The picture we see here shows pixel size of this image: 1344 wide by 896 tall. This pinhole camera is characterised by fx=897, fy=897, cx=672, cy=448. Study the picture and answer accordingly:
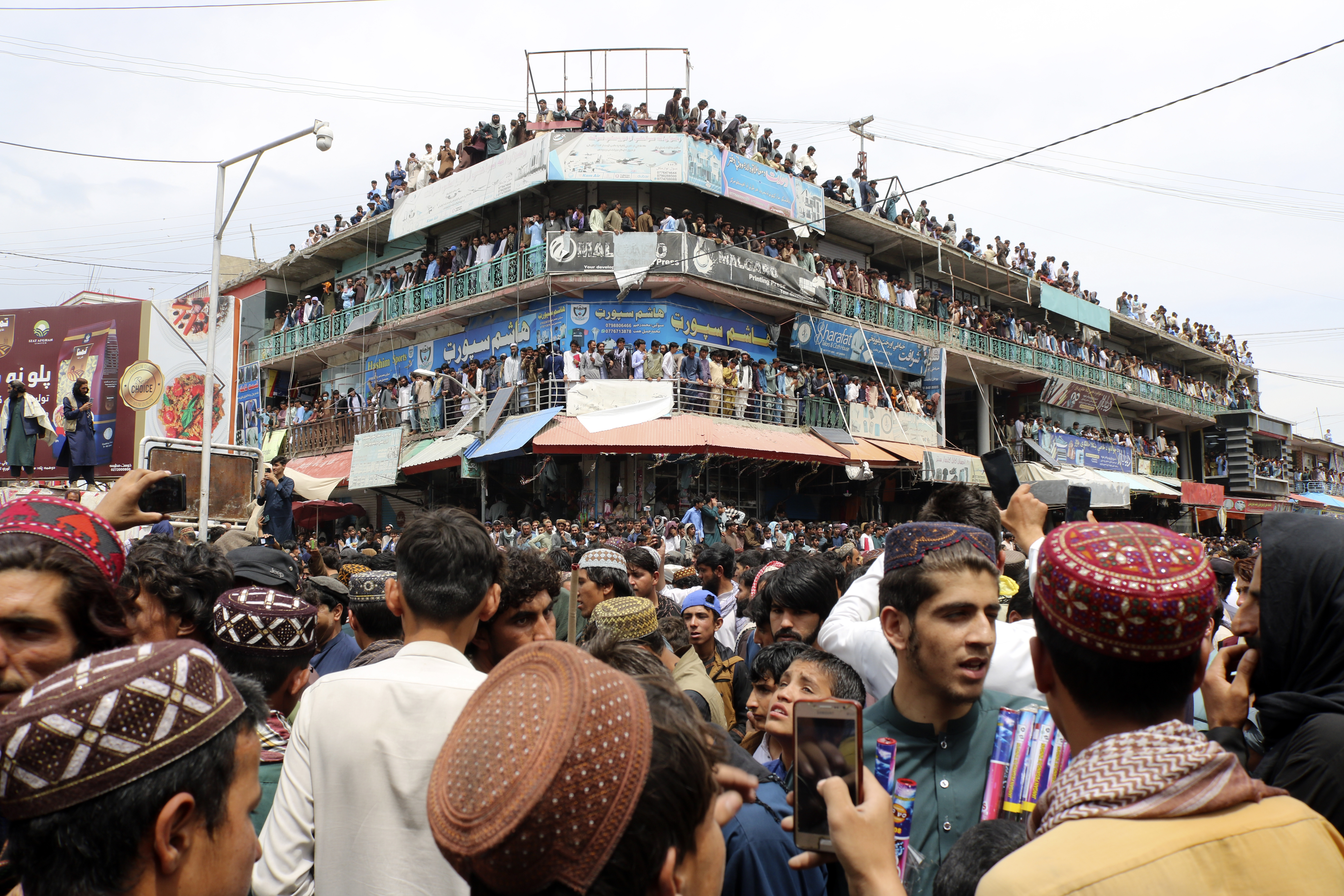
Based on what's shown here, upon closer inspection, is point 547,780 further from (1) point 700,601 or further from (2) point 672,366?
(2) point 672,366

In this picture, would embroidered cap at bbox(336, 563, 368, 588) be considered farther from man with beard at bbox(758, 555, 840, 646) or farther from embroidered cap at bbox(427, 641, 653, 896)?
embroidered cap at bbox(427, 641, 653, 896)

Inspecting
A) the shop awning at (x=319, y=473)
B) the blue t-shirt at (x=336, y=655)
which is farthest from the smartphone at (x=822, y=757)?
the shop awning at (x=319, y=473)

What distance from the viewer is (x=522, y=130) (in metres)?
23.0

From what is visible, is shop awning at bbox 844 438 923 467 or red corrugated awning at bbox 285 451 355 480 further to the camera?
red corrugated awning at bbox 285 451 355 480

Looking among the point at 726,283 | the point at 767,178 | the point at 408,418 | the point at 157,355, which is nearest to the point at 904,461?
the point at 726,283

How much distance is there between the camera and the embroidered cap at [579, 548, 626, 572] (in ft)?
17.8

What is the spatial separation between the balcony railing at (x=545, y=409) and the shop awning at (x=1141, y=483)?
13.0 meters

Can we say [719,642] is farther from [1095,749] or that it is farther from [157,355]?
[157,355]

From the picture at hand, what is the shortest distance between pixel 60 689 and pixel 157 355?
1719 cm

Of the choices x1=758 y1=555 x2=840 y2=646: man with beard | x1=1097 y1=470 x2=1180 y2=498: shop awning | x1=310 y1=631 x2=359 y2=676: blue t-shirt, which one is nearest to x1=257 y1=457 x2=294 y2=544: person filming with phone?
x1=310 y1=631 x2=359 y2=676: blue t-shirt

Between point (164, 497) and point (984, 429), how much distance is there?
28.5 meters

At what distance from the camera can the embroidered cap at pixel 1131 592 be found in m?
1.52

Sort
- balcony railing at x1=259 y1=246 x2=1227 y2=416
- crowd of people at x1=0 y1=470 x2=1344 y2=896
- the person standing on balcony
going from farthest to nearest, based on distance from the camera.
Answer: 1. balcony railing at x1=259 y1=246 x2=1227 y2=416
2. the person standing on balcony
3. crowd of people at x1=0 y1=470 x2=1344 y2=896

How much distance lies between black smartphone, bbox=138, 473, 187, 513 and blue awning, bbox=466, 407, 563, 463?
14513 millimetres
